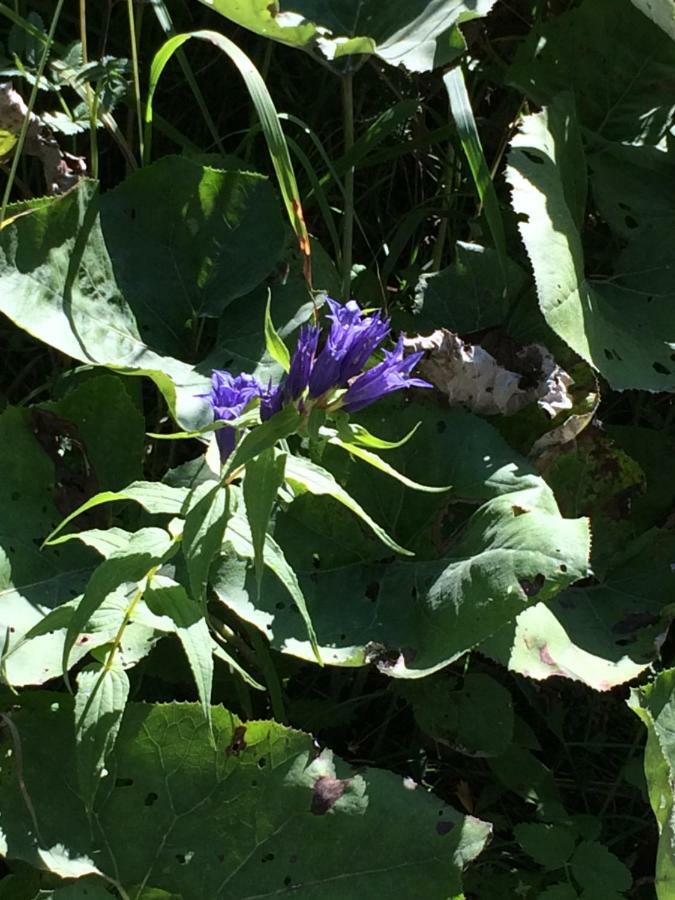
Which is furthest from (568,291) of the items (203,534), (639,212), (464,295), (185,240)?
(203,534)

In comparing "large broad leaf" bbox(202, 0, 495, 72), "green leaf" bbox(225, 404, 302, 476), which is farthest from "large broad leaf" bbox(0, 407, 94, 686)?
"large broad leaf" bbox(202, 0, 495, 72)

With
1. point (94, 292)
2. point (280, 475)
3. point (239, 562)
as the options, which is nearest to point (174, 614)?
point (280, 475)

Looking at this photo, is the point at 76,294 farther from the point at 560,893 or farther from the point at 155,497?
the point at 560,893

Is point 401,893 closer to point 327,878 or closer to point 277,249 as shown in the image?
point 327,878

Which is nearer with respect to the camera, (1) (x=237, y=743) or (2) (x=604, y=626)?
(1) (x=237, y=743)

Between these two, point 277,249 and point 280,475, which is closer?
point 280,475

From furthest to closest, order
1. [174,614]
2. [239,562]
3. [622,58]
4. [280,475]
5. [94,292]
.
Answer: [622,58] → [94,292] → [239,562] → [174,614] → [280,475]

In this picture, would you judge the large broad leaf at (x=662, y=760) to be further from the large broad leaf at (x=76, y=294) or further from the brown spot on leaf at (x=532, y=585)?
the large broad leaf at (x=76, y=294)

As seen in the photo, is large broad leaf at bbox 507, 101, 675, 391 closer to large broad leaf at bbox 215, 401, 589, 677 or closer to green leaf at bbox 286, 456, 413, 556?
large broad leaf at bbox 215, 401, 589, 677
